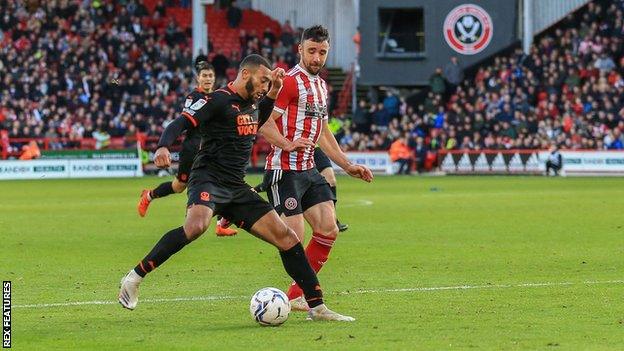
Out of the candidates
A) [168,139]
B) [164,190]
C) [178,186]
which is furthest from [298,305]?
[164,190]

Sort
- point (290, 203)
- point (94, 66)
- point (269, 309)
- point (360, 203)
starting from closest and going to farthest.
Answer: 1. point (269, 309)
2. point (290, 203)
3. point (360, 203)
4. point (94, 66)

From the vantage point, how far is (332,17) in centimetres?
6041

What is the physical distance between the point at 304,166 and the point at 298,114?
0.46 meters

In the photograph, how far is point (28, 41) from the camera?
173 feet

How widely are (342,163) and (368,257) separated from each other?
540cm

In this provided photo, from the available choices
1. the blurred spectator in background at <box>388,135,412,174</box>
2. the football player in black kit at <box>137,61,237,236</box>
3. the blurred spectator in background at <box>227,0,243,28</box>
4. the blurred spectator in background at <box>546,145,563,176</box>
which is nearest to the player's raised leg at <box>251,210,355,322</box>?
the football player in black kit at <box>137,61,237,236</box>

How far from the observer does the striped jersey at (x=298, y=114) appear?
1213 cm

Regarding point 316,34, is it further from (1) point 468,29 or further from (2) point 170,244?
(1) point 468,29

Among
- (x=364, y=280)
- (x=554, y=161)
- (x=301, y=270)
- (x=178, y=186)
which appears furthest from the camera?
(x=554, y=161)

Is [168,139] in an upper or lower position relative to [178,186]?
upper

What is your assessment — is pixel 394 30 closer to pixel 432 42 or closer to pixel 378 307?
pixel 432 42

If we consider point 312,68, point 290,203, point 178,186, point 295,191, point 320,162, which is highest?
point 312,68

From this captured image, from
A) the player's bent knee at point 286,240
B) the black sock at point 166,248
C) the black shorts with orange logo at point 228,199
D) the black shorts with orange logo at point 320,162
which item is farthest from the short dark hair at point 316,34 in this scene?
the black shorts with orange logo at point 320,162

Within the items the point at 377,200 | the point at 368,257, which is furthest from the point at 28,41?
the point at 368,257
